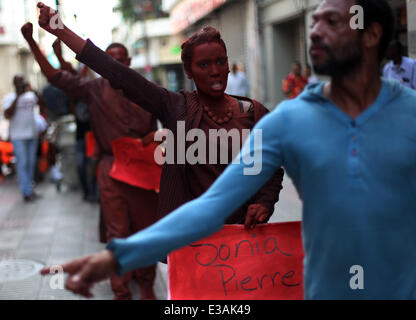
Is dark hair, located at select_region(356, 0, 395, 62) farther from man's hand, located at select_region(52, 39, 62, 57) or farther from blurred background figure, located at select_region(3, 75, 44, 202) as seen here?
blurred background figure, located at select_region(3, 75, 44, 202)

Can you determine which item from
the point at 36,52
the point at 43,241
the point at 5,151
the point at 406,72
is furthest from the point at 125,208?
the point at 5,151

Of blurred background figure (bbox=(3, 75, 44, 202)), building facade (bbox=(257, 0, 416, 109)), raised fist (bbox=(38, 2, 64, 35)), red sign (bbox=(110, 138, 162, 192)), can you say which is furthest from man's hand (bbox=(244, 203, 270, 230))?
building facade (bbox=(257, 0, 416, 109))

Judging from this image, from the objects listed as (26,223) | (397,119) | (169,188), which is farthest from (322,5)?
(26,223)

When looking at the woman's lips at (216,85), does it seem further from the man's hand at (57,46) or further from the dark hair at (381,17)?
the dark hair at (381,17)

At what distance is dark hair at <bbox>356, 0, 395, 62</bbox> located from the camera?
2238mm

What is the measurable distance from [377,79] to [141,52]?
237 feet

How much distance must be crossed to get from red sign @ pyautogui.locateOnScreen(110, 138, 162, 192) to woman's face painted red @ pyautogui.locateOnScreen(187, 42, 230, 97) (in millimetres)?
2418

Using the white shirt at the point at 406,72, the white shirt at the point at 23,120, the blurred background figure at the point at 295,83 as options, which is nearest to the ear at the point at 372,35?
the white shirt at the point at 406,72

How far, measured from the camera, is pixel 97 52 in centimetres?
311

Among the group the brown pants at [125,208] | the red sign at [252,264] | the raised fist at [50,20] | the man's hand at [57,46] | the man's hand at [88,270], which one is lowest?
the brown pants at [125,208]

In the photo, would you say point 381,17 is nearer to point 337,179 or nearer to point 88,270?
point 337,179

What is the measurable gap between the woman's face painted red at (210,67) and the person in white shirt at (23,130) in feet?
29.5

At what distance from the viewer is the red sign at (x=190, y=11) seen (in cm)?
2773

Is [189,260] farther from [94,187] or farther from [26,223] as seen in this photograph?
[94,187]
